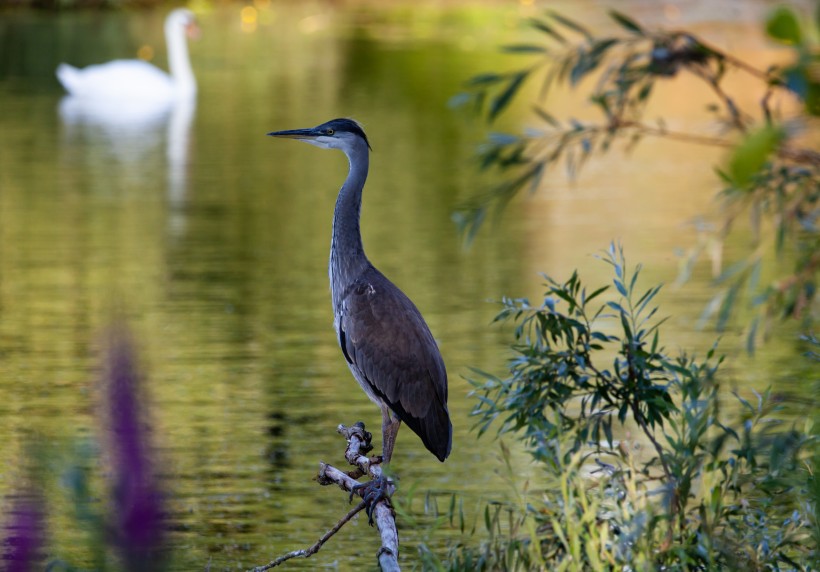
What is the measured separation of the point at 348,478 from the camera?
15.5ft

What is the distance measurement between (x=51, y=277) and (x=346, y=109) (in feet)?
35.7

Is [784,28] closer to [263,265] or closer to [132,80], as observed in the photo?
[263,265]

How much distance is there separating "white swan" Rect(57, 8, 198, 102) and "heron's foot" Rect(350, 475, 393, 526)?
20857mm

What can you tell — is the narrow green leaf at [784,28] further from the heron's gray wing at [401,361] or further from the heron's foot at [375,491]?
the heron's gray wing at [401,361]

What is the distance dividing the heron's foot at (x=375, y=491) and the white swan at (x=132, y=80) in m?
20.9

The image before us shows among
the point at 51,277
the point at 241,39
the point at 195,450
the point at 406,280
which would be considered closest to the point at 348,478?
the point at 195,450

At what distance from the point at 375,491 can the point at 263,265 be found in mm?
8856

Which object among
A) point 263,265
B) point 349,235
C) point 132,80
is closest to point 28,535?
point 349,235

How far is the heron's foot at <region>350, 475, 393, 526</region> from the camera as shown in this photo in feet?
15.9

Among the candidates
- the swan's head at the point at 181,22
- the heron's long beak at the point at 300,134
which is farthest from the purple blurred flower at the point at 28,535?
the swan's head at the point at 181,22

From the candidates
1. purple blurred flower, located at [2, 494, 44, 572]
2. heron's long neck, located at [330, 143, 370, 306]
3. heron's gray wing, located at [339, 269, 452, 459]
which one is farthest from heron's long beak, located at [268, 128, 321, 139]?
purple blurred flower, located at [2, 494, 44, 572]

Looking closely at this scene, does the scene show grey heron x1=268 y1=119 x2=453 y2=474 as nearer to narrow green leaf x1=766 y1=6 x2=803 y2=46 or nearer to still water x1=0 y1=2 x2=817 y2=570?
still water x1=0 y1=2 x2=817 y2=570

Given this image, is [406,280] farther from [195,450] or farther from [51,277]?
[195,450]

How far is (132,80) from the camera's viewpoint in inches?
1006
